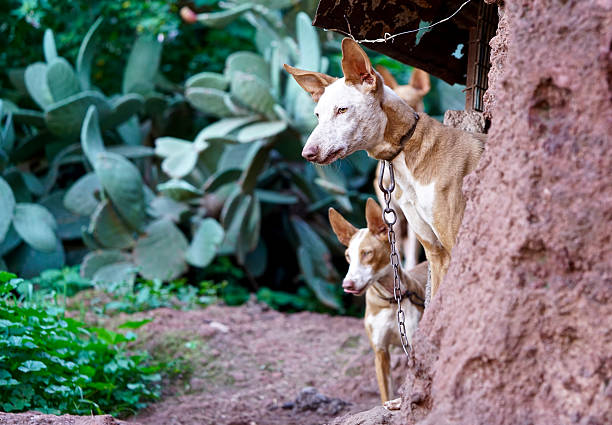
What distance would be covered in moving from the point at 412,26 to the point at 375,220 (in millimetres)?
1093

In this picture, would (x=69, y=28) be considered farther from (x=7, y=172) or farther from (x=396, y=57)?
(x=396, y=57)

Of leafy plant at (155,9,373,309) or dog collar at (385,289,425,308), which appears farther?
leafy plant at (155,9,373,309)

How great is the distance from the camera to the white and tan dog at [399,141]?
2.65m

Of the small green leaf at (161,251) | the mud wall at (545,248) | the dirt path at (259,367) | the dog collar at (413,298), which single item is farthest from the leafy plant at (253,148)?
the mud wall at (545,248)

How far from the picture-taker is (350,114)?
8.72 feet

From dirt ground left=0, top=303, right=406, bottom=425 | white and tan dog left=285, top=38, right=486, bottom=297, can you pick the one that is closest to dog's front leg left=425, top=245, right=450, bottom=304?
white and tan dog left=285, top=38, right=486, bottom=297

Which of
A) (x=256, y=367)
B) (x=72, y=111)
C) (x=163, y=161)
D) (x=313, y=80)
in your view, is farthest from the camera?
(x=163, y=161)

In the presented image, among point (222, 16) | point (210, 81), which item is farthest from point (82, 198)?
point (222, 16)

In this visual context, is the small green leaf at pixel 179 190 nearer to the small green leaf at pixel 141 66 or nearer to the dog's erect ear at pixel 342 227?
the small green leaf at pixel 141 66

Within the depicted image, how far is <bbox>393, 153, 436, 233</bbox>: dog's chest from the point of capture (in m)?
2.73

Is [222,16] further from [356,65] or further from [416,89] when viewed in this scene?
[356,65]

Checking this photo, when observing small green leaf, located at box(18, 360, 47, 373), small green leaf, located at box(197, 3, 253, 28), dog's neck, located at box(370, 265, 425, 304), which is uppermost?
small green leaf, located at box(197, 3, 253, 28)

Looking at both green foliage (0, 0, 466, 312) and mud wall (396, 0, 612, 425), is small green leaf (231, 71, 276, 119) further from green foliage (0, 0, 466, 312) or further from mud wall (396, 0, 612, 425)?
mud wall (396, 0, 612, 425)

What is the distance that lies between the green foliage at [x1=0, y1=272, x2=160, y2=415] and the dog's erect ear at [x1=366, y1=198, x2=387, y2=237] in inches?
69.6
